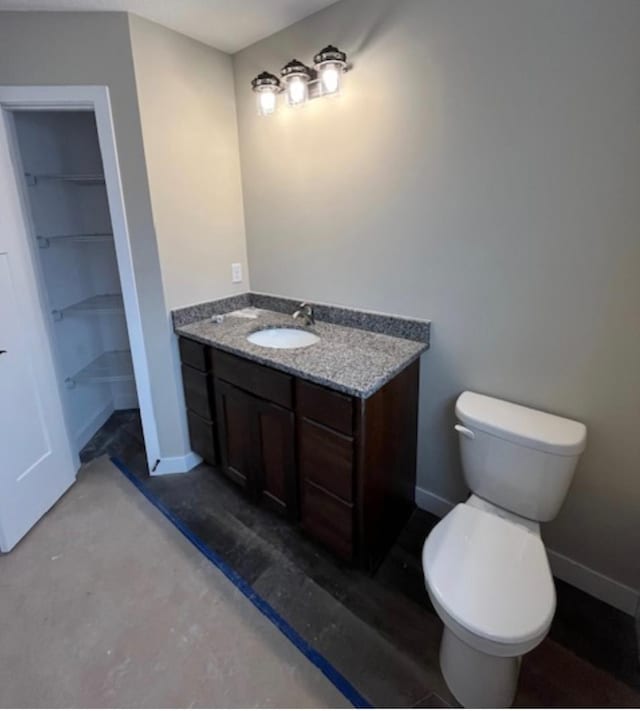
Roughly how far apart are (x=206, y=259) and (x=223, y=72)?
97 centimetres

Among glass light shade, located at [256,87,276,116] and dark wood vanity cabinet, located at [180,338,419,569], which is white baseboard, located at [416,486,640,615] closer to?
dark wood vanity cabinet, located at [180,338,419,569]

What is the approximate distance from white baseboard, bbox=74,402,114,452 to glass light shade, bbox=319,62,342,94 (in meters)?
2.43

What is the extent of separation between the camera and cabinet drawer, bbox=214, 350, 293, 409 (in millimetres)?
1651

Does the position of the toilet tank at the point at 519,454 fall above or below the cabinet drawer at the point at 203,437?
above

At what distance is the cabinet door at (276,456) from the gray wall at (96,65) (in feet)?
3.25

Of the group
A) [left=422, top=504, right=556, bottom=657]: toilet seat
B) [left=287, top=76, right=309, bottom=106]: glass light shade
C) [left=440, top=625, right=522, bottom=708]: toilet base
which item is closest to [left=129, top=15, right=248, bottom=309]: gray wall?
[left=287, top=76, right=309, bottom=106]: glass light shade

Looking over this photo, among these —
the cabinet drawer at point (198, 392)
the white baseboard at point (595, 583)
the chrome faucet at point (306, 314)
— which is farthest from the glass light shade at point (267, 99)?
the white baseboard at point (595, 583)

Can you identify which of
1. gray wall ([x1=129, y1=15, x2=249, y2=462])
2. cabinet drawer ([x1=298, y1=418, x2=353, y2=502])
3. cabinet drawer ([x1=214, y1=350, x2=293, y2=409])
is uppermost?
gray wall ([x1=129, y1=15, x2=249, y2=462])

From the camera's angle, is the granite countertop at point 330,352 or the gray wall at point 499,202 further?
the granite countertop at point 330,352

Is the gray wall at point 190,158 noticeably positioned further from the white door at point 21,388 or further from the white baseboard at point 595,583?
the white baseboard at point 595,583

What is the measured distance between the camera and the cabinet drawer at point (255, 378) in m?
1.65

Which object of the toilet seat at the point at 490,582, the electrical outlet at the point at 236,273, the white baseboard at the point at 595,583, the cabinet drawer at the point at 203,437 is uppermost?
the electrical outlet at the point at 236,273

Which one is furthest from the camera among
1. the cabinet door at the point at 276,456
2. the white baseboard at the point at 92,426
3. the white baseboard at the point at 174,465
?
the white baseboard at the point at 92,426

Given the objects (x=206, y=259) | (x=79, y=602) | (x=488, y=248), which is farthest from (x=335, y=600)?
(x=206, y=259)
